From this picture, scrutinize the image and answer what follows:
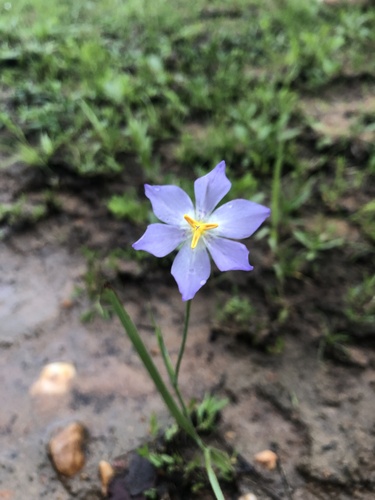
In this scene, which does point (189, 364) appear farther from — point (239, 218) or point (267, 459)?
point (239, 218)

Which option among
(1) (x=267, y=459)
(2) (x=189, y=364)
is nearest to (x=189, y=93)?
(2) (x=189, y=364)

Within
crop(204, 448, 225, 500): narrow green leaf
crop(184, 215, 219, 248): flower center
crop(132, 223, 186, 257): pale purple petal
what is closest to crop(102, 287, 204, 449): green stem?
crop(204, 448, 225, 500): narrow green leaf

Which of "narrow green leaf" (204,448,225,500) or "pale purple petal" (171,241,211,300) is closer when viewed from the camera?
"pale purple petal" (171,241,211,300)

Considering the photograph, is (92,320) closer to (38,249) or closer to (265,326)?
(38,249)

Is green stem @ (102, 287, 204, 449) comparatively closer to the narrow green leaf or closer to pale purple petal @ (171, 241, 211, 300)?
the narrow green leaf

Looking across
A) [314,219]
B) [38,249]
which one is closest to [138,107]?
[38,249]

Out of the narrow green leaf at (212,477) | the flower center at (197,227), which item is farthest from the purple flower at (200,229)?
the narrow green leaf at (212,477)

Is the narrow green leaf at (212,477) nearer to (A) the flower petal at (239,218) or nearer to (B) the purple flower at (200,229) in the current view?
(B) the purple flower at (200,229)
